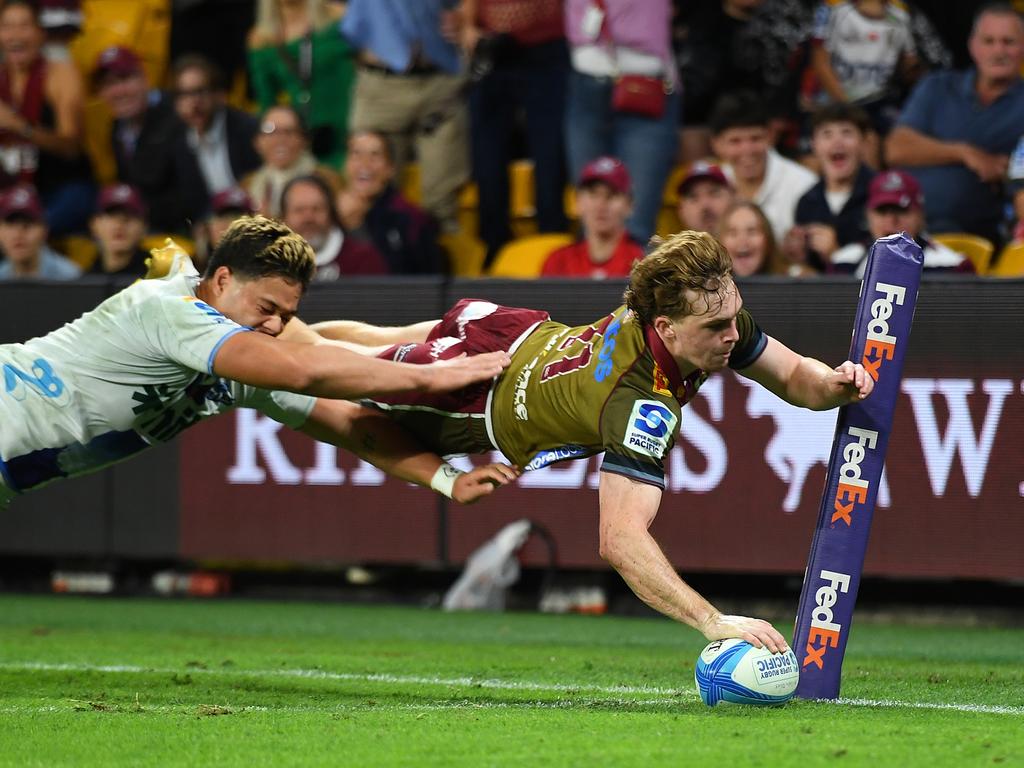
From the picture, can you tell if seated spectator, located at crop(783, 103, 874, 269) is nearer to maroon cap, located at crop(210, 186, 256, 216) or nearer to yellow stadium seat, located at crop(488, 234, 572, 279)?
yellow stadium seat, located at crop(488, 234, 572, 279)

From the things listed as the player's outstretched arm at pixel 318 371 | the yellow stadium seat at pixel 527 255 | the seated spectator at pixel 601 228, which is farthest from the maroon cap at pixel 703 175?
the player's outstretched arm at pixel 318 371

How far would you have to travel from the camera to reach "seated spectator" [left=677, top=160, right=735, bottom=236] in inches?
420

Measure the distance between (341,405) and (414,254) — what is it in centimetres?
455

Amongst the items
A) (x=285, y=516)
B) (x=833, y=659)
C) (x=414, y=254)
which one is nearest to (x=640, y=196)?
(x=414, y=254)

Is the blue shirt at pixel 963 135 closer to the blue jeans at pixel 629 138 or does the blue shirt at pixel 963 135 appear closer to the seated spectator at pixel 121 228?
the blue jeans at pixel 629 138

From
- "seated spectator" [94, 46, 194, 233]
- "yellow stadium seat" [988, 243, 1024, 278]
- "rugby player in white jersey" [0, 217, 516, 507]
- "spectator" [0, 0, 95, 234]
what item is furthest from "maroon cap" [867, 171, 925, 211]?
"spectator" [0, 0, 95, 234]

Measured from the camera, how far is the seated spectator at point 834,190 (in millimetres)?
10391

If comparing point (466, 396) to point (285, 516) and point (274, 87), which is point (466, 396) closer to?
point (285, 516)

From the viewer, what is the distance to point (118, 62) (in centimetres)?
1302

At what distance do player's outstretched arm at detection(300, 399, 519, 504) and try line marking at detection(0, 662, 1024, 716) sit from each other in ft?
3.21

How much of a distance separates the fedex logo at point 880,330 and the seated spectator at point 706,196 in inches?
171

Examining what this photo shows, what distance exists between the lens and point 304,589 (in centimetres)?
1102

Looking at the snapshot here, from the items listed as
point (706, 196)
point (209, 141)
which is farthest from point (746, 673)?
point (209, 141)

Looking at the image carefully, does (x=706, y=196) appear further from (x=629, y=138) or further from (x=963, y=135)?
(x=963, y=135)
